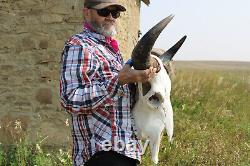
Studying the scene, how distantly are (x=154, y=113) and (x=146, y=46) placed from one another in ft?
1.48

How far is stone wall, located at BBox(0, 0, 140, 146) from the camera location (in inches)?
255

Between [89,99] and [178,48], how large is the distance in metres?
0.83

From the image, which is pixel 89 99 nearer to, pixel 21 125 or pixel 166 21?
pixel 166 21

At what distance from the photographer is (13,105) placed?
652 cm

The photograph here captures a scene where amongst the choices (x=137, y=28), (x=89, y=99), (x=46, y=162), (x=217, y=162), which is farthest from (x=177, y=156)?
(x=89, y=99)

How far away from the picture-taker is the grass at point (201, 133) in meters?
6.43

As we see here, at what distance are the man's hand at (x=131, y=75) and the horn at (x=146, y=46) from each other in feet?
0.10

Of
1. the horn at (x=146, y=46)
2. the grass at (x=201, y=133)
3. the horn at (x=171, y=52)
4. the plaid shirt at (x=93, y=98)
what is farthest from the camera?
the grass at (x=201, y=133)

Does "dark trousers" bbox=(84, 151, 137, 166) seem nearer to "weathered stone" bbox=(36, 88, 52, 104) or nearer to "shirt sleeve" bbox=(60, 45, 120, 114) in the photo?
"shirt sleeve" bbox=(60, 45, 120, 114)

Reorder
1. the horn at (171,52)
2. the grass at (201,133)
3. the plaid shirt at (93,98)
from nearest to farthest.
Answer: the plaid shirt at (93,98) → the horn at (171,52) → the grass at (201,133)

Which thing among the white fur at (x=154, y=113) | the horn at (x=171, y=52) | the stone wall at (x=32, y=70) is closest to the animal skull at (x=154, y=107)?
the white fur at (x=154, y=113)

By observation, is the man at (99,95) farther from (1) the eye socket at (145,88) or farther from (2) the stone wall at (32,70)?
(2) the stone wall at (32,70)

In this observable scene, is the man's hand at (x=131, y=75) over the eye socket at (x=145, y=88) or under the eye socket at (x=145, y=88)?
over

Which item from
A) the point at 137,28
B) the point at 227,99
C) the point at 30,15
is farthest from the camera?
the point at 227,99
